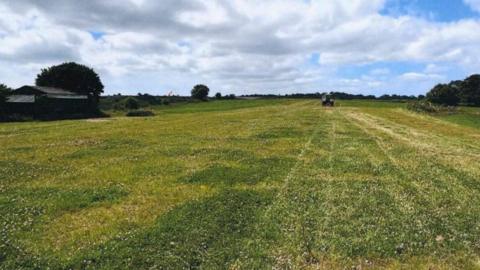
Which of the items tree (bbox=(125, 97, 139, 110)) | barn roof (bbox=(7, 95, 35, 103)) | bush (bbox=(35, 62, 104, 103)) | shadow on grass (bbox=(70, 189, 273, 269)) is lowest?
tree (bbox=(125, 97, 139, 110))

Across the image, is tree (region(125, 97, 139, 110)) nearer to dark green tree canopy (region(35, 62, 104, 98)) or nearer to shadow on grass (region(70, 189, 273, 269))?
dark green tree canopy (region(35, 62, 104, 98))

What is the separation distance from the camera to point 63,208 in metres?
11.1

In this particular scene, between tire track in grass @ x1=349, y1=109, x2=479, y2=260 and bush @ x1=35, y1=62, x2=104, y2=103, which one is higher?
bush @ x1=35, y1=62, x2=104, y2=103

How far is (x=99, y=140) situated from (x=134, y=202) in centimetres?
1601

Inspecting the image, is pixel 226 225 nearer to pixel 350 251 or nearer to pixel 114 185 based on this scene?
pixel 350 251

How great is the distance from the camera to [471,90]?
121188mm

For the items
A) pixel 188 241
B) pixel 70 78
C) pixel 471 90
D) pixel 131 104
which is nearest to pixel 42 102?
pixel 131 104

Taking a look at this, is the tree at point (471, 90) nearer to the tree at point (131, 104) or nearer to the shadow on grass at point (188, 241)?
the tree at point (131, 104)

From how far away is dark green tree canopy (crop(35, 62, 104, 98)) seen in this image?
95.4 m

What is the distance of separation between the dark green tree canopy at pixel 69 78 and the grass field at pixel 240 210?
267 ft

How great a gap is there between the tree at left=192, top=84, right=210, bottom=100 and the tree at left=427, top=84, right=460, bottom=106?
86344mm

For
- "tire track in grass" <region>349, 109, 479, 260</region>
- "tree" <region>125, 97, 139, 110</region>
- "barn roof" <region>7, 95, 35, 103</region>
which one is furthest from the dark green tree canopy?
"tire track in grass" <region>349, 109, 479, 260</region>

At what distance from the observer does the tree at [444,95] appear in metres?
110

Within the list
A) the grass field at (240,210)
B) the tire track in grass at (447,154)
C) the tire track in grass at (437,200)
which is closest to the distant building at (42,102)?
the grass field at (240,210)
